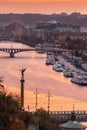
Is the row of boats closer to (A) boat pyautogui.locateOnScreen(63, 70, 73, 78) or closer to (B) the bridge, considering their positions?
(A) boat pyautogui.locateOnScreen(63, 70, 73, 78)

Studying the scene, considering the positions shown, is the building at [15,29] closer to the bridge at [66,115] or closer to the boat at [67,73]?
the boat at [67,73]

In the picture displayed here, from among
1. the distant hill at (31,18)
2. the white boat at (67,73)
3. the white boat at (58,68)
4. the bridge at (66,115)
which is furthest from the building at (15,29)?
the bridge at (66,115)

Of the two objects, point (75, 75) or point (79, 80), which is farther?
point (75, 75)

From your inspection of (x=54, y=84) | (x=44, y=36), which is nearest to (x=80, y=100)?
(x=54, y=84)

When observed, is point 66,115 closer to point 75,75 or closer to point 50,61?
point 75,75

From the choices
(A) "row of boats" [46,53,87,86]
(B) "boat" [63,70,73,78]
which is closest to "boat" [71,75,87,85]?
(A) "row of boats" [46,53,87,86]

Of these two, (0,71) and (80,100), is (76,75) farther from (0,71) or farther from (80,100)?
(80,100)

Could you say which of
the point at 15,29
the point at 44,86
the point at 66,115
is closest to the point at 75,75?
the point at 44,86

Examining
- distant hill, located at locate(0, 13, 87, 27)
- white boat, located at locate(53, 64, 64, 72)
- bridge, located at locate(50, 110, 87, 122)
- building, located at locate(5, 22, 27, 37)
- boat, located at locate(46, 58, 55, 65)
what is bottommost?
bridge, located at locate(50, 110, 87, 122)
